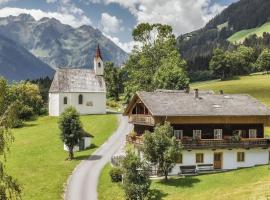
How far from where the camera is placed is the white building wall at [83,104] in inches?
4235

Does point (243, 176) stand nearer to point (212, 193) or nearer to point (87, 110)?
point (212, 193)

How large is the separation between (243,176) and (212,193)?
9.32 metres

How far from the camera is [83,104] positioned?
109 metres

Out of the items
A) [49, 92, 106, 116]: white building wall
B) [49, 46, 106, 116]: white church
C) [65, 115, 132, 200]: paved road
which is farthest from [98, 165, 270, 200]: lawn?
[49, 46, 106, 116]: white church

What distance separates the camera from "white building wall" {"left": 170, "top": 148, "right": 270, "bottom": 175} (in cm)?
5856

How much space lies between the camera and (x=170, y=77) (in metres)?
99.9

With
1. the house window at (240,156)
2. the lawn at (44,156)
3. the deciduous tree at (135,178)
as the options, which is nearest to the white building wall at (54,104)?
the lawn at (44,156)

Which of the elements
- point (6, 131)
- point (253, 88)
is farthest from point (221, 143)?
point (253, 88)

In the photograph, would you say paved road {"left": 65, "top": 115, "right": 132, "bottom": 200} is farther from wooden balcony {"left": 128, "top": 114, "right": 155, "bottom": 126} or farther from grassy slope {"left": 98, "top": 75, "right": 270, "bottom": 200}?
wooden balcony {"left": 128, "top": 114, "right": 155, "bottom": 126}

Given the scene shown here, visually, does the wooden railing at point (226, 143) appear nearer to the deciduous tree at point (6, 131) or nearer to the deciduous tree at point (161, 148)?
the deciduous tree at point (161, 148)

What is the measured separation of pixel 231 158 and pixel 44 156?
2824cm

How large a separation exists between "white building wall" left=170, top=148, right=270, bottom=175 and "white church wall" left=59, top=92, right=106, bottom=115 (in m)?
53.7

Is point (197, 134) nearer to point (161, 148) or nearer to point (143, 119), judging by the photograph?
point (143, 119)

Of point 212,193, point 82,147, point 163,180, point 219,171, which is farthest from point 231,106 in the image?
point 82,147
